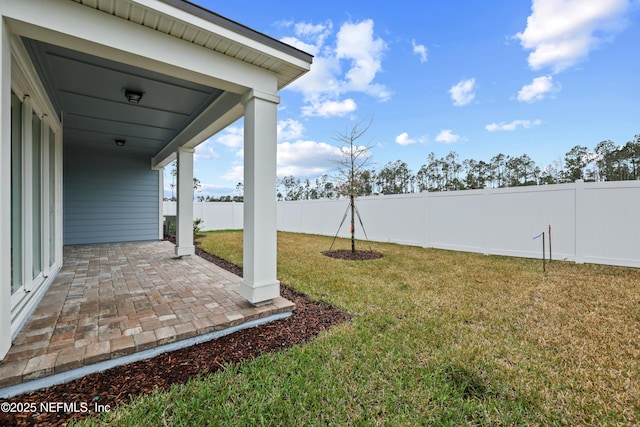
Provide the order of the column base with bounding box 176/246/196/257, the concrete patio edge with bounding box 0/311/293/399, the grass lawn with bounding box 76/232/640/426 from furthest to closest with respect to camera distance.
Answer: the column base with bounding box 176/246/196/257, the concrete patio edge with bounding box 0/311/293/399, the grass lawn with bounding box 76/232/640/426

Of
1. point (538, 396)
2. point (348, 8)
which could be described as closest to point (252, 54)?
point (538, 396)

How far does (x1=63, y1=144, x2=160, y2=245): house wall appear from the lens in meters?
7.67

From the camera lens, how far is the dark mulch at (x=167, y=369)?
1.68m

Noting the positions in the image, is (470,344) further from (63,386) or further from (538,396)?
(63,386)

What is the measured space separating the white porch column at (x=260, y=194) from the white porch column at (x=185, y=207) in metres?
3.47

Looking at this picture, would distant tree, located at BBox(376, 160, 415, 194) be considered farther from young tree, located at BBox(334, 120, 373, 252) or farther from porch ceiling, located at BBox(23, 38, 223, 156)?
porch ceiling, located at BBox(23, 38, 223, 156)

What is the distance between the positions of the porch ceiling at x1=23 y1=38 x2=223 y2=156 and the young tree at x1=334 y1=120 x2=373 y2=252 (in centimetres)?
389

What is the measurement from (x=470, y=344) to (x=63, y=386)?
3.22 m

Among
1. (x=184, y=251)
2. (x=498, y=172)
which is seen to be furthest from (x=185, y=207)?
(x=498, y=172)

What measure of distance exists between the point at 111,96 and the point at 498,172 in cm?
2207

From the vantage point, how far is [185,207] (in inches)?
238

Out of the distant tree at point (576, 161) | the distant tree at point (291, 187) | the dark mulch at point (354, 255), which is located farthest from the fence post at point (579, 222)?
the distant tree at point (291, 187)

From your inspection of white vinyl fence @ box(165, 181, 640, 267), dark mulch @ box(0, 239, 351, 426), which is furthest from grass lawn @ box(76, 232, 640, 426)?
white vinyl fence @ box(165, 181, 640, 267)

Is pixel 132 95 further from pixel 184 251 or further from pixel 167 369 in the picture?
pixel 167 369
